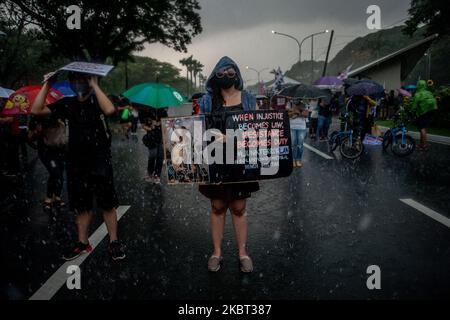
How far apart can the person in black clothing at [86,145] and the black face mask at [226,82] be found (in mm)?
1124

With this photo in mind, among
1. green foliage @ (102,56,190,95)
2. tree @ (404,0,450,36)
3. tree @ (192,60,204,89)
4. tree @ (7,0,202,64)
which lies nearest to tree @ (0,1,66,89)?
tree @ (7,0,202,64)

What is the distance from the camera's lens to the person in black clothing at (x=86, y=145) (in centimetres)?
382

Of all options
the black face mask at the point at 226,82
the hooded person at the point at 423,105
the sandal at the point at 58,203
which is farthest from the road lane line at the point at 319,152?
the black face mask at the point at 226,82

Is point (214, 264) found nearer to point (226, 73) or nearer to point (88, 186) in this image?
point (88, 186)

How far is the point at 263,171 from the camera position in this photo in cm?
356

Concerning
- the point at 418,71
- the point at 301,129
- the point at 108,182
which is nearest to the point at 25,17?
the point at 301,129

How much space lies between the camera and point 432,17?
33688 mm

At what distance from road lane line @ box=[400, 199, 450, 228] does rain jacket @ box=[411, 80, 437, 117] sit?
6.18 meters

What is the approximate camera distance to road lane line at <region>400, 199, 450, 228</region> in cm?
509

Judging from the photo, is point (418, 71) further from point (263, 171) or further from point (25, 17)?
point (263, 171)

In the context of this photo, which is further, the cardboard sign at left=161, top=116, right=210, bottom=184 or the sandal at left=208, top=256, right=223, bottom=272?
the sandal at left=208, top=256, right=223, bottom=272

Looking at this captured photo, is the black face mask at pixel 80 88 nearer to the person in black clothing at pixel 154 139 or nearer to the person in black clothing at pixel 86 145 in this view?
the person in black clothing at pixel 86 145

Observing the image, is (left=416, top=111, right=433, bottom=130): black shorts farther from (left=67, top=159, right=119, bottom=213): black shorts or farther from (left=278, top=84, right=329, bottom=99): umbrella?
(left=67, top=159, right=119, bottom=213): black shorts

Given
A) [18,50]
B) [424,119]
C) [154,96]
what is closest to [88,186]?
[154,96]
